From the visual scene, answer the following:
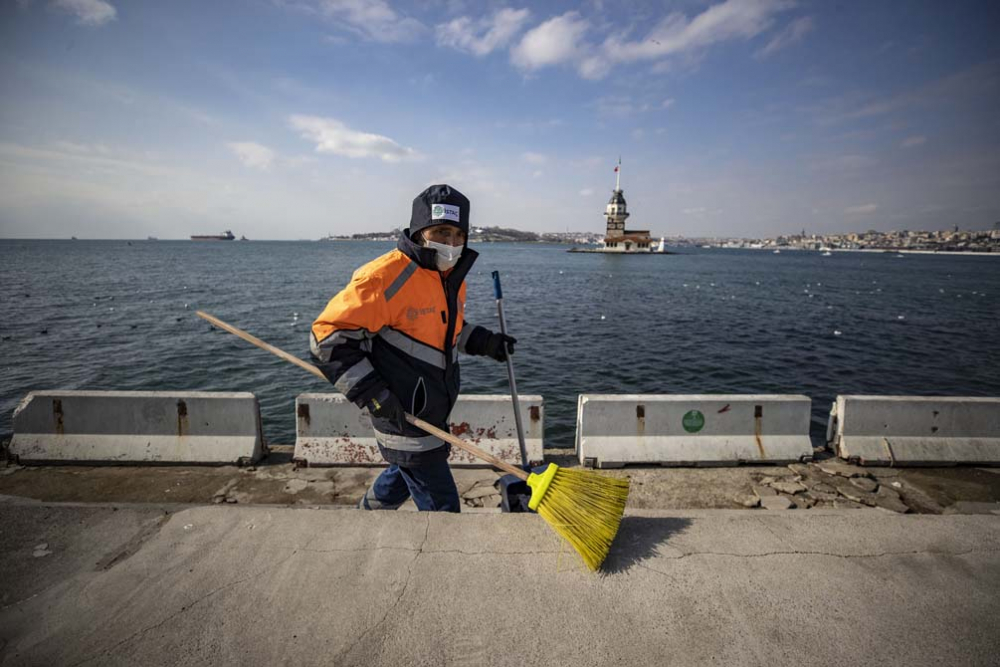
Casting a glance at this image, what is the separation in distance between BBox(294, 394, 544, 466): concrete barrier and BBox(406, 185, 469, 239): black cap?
2.75m

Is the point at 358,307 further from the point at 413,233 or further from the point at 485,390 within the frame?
the point at 485,390

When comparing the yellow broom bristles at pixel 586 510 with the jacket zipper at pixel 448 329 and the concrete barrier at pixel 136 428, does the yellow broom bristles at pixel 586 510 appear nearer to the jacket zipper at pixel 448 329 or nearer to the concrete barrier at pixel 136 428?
the jacket zipper at pixel 448 329

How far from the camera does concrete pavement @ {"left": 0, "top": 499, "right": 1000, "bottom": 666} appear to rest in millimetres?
1968

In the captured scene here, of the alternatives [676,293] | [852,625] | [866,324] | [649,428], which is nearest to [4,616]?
[852,625]

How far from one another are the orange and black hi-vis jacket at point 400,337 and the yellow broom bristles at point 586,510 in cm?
91

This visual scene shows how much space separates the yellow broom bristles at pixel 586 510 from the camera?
8.00 feet

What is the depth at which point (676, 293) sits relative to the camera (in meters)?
38.3

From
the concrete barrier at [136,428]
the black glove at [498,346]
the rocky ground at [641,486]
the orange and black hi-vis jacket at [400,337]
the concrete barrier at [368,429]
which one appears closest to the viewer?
the orange and black hi-vis jacket at [400,337]

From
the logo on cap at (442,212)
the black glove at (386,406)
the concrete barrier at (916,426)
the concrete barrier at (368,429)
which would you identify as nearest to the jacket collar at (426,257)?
the logo on cap at (442,212)

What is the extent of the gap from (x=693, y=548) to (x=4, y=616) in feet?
11.3

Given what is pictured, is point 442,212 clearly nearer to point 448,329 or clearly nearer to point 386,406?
point 448,329

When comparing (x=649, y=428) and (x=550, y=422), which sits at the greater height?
(x=649, y=428)

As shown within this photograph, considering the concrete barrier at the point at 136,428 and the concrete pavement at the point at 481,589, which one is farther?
the concrete barrier at the point at 136,428

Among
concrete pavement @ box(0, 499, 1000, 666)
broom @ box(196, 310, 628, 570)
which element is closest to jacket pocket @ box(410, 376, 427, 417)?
broom @ box(196, 310, 628, 570)
